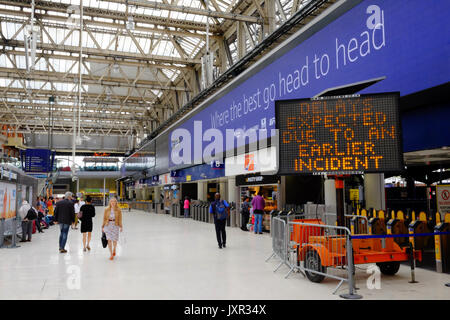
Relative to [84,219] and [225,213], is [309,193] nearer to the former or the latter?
[225,213]

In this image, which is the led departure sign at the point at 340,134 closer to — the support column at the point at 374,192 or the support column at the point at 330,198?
the support column at the point at 374,192

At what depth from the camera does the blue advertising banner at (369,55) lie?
6469mm

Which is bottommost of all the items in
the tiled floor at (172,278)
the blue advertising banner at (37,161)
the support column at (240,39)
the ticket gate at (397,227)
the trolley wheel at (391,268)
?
the tiled floor at (172,278)

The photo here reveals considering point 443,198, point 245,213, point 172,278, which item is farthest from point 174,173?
point 172,278

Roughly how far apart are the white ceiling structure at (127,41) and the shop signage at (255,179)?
227 inches

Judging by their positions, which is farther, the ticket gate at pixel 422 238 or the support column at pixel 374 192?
the support column at pixel 374 192

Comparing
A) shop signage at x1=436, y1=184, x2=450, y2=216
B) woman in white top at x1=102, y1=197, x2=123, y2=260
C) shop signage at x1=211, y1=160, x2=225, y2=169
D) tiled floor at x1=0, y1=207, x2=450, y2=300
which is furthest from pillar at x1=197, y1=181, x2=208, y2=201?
shop signage at x1=436, y1=184, x2=450, y2=216

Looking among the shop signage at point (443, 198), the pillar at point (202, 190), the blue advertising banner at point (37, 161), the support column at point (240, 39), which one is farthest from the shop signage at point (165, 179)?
the shop signage at point (443, 198)

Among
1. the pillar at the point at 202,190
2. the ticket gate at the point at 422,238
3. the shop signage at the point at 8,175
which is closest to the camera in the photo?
the ticket gate at the point at 422,238

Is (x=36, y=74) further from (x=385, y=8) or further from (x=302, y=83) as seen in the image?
(x=385, y=8)

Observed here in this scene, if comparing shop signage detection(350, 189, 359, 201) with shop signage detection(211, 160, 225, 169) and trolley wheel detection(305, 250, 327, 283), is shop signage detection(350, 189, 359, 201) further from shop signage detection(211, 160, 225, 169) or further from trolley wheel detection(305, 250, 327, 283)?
trolley wheel detection(305, 250, 327, 283)

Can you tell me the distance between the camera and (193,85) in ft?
84.2

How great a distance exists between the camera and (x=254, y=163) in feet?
46.4

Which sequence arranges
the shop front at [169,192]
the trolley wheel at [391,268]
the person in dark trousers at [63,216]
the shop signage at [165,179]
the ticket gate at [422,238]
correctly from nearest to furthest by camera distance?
the trolley wheel at [391,268], the ticket gate at [422,238], the person in dark trousers at [63,216], the shop front at [169,192], the shop signage at [165,179]
